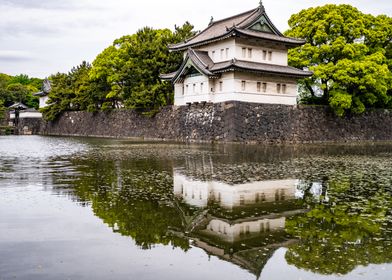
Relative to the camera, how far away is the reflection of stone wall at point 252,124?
144 ft

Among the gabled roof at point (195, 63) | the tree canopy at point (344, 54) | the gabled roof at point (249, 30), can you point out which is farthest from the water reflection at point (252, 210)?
the tree canopy at point (344, 54)

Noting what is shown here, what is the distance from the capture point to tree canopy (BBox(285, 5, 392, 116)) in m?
46.9

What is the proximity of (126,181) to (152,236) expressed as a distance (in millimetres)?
7509

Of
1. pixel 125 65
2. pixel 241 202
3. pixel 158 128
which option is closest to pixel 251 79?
pixel 158 128

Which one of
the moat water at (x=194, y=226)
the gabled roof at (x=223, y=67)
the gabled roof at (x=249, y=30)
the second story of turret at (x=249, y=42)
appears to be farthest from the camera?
the second story of turret at (x=249, y=42)

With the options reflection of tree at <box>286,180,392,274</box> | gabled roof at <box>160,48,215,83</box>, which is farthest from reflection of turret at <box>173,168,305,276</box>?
gabled roof at <box>160,48,215,83</box>

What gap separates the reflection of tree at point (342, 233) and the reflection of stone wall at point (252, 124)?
29927 mm

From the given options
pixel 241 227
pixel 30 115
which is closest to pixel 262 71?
pixel 241 227

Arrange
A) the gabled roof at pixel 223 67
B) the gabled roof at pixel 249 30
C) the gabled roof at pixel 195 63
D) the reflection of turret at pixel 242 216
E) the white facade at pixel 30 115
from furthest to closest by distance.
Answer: the white facade at pixel 30 115 → the gabled roof at pixel 195 63 → the gabled roof at pixel 249 30 → the gabled roof at pixel 223 67 → the reflection of turret at pixel 242 216

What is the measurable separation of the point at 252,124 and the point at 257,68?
5616 millimetres

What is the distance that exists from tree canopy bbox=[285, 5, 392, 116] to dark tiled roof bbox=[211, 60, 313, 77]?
2109 millimetres

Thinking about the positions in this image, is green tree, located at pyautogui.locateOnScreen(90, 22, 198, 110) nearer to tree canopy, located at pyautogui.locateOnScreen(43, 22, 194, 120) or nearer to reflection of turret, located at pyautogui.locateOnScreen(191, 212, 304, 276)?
tree canopy, located at pyautogui.locateOnScreen(43, 22, 194, 120)

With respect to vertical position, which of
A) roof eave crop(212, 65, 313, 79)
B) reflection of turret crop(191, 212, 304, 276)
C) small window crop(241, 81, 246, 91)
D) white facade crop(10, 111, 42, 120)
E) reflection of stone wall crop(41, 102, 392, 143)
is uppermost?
roof eave crop(212, 65, 313, 79)

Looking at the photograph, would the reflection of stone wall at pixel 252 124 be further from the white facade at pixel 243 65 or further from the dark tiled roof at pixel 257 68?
the dark tiled roof at pixel 257 68
